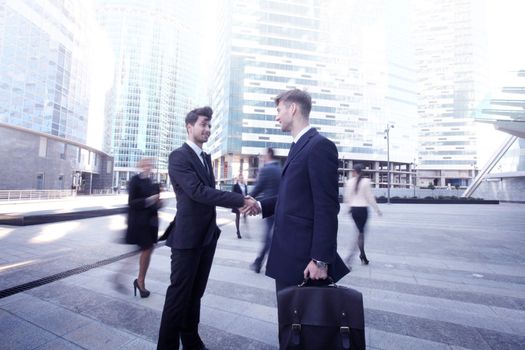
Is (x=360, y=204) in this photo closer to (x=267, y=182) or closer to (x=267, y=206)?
(x=267, y=182)

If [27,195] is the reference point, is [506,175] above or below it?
above

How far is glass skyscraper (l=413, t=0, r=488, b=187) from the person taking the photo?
319ft

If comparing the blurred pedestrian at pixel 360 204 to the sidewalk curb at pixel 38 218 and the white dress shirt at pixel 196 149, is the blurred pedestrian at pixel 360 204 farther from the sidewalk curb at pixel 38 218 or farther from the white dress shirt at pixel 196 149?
the sidewalk curb at pixel 38 218

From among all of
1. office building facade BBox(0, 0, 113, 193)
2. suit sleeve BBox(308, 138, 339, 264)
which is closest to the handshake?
suit sleeve BBox(308, 138, 339, 264)

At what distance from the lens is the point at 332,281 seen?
1896 millimetres

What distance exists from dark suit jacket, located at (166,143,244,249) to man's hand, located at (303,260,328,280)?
959 millimetres

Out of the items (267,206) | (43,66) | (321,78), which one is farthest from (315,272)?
(321,78)

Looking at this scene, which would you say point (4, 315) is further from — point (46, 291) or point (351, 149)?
point (351, 149)

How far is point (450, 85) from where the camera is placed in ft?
338

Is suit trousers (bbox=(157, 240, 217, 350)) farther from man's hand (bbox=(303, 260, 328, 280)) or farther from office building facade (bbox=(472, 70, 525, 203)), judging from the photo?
office building facade (bbox=(472, 70, 525, 203))

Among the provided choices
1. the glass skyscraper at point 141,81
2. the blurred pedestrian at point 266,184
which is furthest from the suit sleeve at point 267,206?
the glass skyscraper at point 141,81

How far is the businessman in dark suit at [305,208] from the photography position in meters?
1.85

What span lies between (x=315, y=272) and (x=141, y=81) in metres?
125

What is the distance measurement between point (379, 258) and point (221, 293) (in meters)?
3.99
